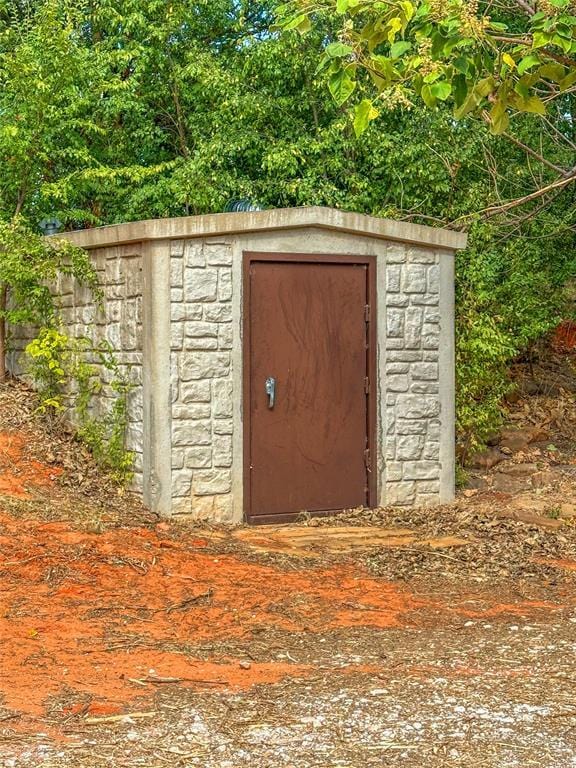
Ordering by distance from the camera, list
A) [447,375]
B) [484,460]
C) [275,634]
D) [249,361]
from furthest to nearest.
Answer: [484,460] < [447,375] < [249,361] < [275,634]

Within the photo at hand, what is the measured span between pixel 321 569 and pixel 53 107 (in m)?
7.16

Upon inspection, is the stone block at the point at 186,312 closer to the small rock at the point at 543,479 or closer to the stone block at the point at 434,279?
the stone block at the point at 434,279

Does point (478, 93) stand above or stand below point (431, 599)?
above

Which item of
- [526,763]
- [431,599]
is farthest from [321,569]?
[526,763]

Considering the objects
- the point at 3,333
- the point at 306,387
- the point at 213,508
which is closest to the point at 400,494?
the point at 306,387

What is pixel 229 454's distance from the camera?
9938 millimetres

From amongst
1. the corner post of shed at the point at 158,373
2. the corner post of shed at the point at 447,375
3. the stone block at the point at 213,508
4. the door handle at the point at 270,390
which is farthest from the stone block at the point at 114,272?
the corner post of shed at the point at 447,375

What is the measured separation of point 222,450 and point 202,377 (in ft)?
2.16

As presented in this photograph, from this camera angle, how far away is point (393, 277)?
10742 mm

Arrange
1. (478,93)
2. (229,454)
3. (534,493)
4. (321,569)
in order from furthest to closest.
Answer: (534,493) → (229,454) → (321,569) → (478,93)

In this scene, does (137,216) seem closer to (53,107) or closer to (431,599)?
(53,107)

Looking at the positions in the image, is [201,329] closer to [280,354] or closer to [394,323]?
[280,354]

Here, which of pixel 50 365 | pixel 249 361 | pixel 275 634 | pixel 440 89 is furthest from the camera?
pixel 50 365

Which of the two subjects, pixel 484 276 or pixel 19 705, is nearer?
pixel 19 705
